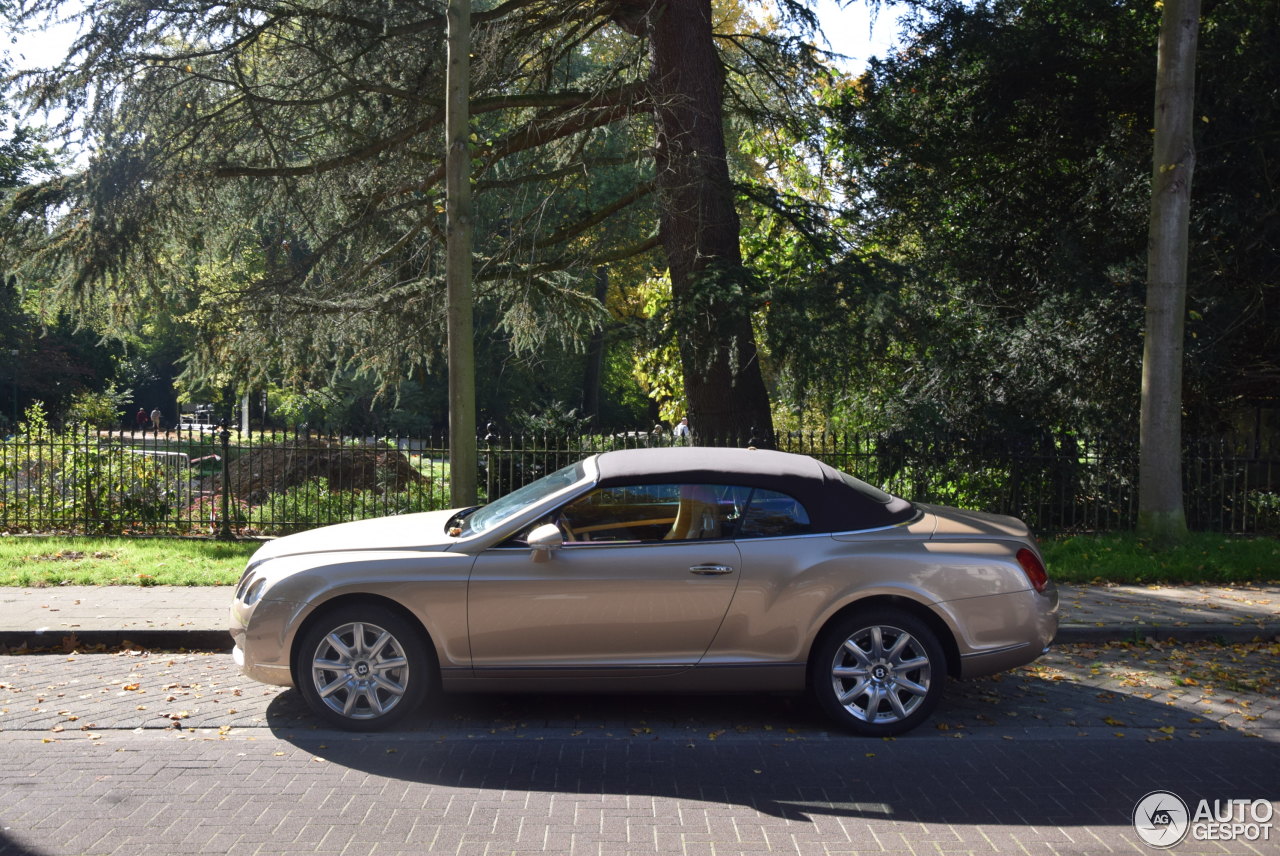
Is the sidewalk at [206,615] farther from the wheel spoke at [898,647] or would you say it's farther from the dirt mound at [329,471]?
the dirt mound at [329,471]

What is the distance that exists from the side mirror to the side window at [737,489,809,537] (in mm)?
1040

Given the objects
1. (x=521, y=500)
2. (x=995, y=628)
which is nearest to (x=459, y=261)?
(x=521, y=500)

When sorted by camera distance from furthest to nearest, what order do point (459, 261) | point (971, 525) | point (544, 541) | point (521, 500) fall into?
point (459, 261), point (521, 500), point (971, 525), point (544, 541)

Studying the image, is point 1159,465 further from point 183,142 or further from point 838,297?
point 183,142

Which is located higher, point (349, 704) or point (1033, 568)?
point (1033, 568)

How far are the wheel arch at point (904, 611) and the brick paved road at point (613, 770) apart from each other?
1.34 feet

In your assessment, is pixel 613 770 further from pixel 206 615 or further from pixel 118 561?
pixel 118 561

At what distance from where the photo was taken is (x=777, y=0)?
44.2 ft

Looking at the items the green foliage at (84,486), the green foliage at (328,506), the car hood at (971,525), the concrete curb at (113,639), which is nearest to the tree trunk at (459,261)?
the concrete curb at (113,639)

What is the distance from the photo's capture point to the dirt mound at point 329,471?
1339cm

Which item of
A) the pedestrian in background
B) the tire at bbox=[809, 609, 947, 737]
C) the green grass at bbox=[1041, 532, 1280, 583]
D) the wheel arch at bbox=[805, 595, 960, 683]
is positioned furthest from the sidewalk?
the pedestrian in background

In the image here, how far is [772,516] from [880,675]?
1.07m

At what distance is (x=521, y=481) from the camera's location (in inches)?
538

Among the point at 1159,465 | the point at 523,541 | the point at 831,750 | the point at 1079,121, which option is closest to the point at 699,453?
the point at 523,541
